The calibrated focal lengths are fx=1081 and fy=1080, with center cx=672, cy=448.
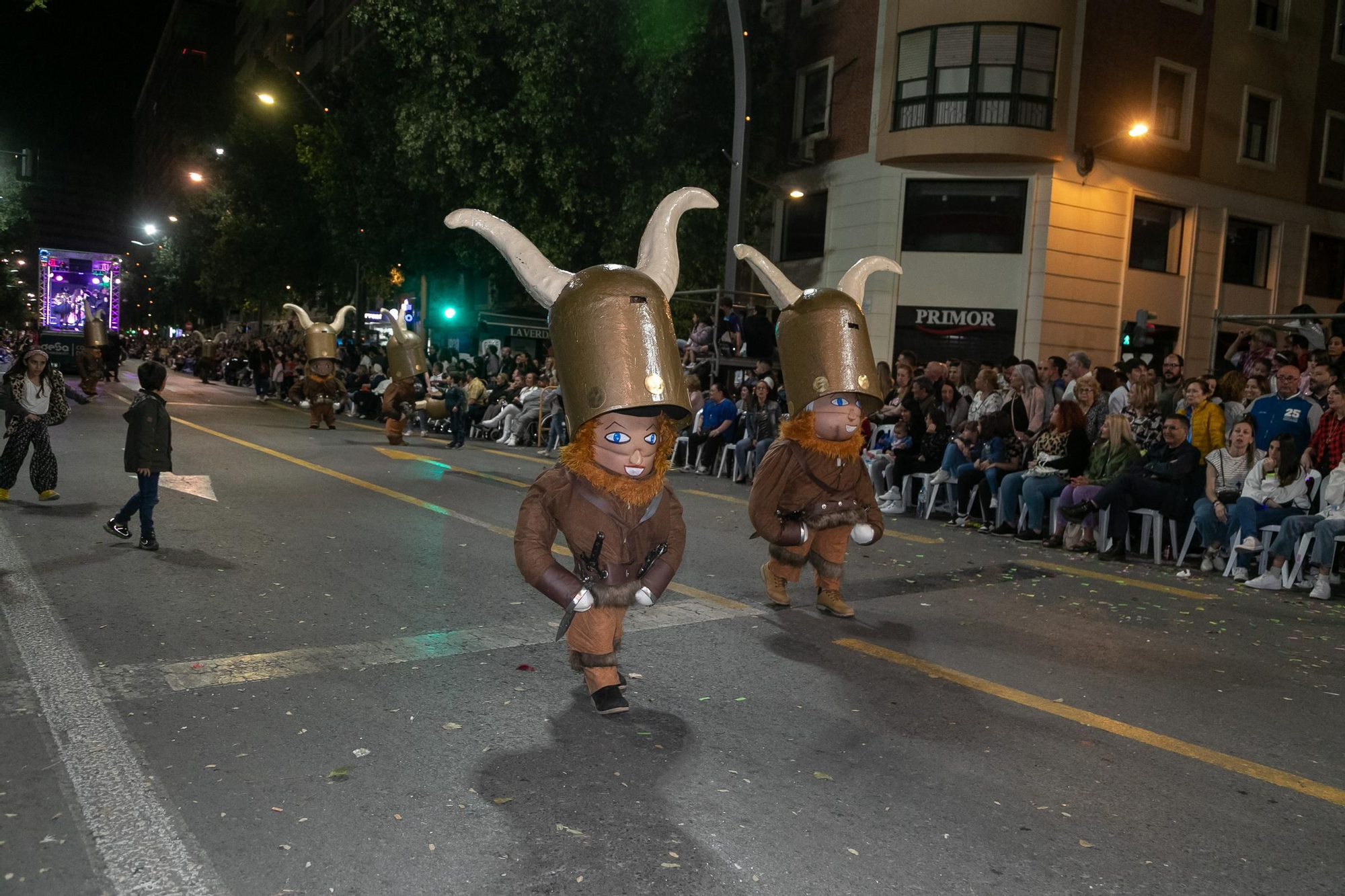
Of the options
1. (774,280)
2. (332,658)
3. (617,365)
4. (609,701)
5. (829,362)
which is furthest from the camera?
Result: (774,280)

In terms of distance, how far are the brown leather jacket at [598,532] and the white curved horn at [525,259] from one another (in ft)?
2.86

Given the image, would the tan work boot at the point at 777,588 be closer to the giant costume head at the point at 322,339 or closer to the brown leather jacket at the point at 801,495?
the brown leather jacket at the point at 801,495

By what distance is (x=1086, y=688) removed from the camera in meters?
5.68

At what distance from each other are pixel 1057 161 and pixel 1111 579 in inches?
630

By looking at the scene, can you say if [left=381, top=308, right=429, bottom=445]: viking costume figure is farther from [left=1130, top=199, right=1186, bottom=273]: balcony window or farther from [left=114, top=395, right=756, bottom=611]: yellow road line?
[left=1130, top=199, right=1186, bottom=273]: balcony window

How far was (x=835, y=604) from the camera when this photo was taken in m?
7.05

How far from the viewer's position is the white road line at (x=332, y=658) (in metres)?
5.16

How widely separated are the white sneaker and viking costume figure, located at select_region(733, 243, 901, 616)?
4047 mm

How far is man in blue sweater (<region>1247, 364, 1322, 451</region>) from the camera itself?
9.86 m

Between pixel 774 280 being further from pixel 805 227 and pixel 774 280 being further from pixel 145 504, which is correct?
pixel 805 227

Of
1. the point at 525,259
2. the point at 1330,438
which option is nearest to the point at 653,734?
the point at 525,259

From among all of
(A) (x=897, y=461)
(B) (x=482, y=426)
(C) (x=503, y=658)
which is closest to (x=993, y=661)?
(C) (x=503, y=658)

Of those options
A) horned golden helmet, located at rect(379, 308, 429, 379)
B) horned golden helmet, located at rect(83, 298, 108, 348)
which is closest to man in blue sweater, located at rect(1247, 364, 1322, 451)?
horned golden helmet, located at rect(379, 308, 429, 379)

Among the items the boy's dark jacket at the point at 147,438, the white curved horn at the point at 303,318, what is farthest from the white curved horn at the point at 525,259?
the white curved horn at the point at 303,318
